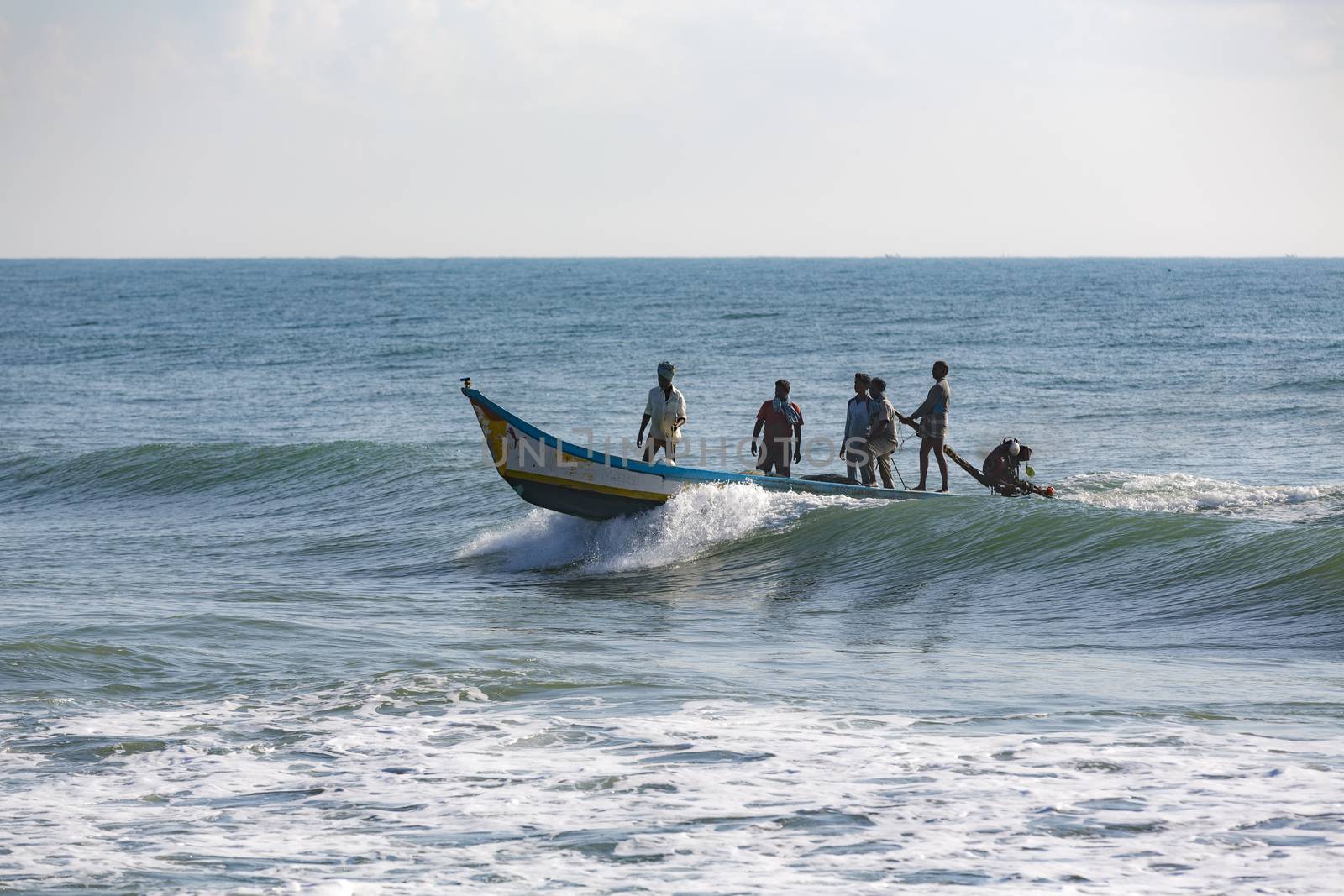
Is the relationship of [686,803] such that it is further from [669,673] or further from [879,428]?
[879,428]

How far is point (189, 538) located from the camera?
1547 centimetres

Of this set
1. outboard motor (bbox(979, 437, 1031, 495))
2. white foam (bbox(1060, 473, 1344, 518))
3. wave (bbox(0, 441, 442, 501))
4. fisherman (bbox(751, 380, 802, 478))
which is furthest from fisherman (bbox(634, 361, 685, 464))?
wave (bbox(0, 441, 442, 501))

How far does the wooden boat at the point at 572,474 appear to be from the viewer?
12930 millimetres

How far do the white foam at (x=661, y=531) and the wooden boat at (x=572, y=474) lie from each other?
0.16m

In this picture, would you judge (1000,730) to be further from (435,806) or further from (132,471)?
(132,471)

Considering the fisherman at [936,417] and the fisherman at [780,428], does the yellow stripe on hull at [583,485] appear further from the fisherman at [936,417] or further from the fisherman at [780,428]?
the fisherman at [936,417]

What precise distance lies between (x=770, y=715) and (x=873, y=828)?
1736 millimetres

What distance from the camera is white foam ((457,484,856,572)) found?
1336cm

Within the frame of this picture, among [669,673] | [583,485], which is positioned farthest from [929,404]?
[669,673]

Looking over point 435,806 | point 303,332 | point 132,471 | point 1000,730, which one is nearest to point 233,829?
point 435,806

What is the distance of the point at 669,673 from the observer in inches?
334

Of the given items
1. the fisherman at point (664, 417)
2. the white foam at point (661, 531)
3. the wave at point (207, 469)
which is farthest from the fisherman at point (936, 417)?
the wave at point (207, 469)

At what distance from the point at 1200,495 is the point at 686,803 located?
1248cm

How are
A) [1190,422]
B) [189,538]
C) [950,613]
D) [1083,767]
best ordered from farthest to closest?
[1190,422] → [189,538] → [950,613] → [1083,767]
